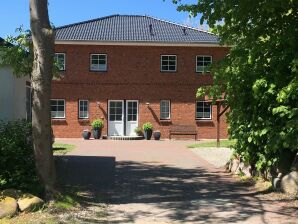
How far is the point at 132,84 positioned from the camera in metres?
32.2

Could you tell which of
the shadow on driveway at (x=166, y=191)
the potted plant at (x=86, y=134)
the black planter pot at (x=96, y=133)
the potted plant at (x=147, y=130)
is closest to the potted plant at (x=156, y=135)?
the potted plant at (x=147, y=130)

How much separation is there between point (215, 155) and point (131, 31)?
15522 mm

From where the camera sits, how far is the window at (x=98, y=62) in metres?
32.2

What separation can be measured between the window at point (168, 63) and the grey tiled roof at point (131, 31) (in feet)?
3.48

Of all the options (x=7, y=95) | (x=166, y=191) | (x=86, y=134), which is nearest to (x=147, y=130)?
(x=86, y=134)

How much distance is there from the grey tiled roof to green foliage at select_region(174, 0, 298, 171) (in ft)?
66.3

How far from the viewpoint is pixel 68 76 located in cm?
3191

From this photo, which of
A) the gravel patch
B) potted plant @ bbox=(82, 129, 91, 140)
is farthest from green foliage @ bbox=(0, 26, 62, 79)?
potted plant @ bbox=(82, 129, 91, 140)

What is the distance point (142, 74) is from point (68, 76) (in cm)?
439

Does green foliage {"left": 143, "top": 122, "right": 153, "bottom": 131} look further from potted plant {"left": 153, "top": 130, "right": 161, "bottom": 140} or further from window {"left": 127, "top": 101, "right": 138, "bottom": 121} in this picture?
window {"left": 127, "top": 101, "right": 138, "bottom": 121}

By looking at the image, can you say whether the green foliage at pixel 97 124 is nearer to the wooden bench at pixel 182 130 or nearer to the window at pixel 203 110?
the wooden bench at pixel 182 130

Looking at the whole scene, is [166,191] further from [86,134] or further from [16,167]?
[86,134]

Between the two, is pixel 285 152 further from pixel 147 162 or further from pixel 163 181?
pixel 147 162

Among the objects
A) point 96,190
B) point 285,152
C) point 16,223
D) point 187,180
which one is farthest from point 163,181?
point 16,223
